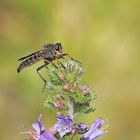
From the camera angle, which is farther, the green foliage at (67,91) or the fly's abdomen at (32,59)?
the fly's abdomen at (32,59)

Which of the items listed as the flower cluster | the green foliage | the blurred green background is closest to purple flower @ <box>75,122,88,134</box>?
the flower cluster

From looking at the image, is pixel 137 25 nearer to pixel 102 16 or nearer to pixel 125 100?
pixel 102 16

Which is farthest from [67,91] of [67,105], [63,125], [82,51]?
[82,51]

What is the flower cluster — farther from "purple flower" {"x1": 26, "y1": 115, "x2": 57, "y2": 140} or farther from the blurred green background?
the blurred green background

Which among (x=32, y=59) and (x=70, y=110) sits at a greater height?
(x=32, y=59)

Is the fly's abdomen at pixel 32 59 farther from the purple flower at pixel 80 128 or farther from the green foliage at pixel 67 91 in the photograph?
the purple flower at pixel 80 128

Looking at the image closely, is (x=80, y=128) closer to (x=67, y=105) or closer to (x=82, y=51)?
(x=67, y=105)

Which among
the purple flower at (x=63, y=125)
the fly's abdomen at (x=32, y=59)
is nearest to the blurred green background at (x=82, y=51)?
the fly's abdomen at (x=32, y=59)
